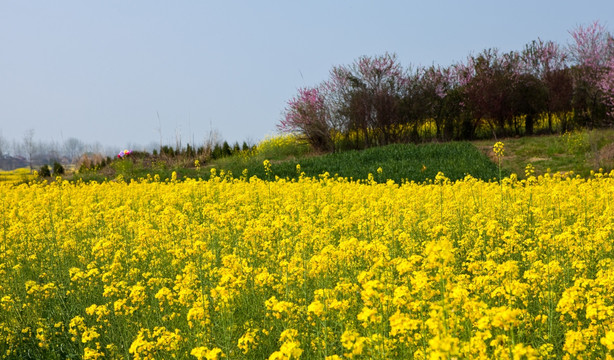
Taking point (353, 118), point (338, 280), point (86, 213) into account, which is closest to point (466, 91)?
point (353, 118)

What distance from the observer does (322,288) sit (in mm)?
4051

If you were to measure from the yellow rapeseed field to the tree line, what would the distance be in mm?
17697

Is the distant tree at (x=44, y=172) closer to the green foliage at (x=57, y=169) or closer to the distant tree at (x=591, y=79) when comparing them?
the green foliage at (x=57, y=169)

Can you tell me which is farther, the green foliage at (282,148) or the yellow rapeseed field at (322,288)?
the green foliage at (282,148)

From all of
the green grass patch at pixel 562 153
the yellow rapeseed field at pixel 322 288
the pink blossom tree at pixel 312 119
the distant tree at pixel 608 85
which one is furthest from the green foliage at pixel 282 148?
the yellow rapeseed field at pixel 322 288

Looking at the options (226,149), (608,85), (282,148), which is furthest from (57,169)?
(608,85)

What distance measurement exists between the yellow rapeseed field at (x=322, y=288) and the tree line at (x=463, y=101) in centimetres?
1770

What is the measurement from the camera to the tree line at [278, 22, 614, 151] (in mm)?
25516

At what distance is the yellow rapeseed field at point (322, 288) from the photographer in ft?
9.73

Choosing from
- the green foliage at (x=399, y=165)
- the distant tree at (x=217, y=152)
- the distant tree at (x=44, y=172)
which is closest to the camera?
the green foliage at (x=399, y=165)

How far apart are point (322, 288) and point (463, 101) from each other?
78.9ft

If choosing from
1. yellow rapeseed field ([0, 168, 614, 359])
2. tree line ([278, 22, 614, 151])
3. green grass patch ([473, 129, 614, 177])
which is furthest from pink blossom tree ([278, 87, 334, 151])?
yellow rapeseed field ([0, 168, 614, 359])

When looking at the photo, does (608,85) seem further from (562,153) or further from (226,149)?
(226,149)

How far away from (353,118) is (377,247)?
22301mm
